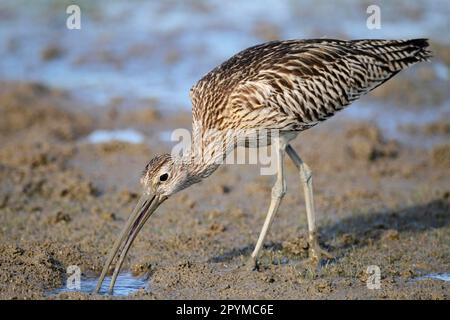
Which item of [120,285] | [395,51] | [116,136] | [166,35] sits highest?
[166,35]

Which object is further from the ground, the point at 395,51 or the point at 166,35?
the point at 166,35

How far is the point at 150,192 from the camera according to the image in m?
8.15

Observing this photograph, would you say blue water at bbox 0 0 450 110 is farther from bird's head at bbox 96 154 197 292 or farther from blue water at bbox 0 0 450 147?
bird's head at bbox 96 154 197 292

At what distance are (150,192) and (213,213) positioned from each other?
2166mm

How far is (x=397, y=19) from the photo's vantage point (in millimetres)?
17438

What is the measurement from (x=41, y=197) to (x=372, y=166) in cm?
453

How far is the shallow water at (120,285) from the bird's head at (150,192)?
0.23 m

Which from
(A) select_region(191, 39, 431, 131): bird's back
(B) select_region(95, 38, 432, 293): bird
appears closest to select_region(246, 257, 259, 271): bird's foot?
(B) select_region(95, 38, 432, 293): bird

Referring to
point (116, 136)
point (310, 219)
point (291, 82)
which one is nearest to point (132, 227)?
point (310, 219)

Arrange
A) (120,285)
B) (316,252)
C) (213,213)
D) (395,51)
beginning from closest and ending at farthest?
(120,285), (316,252), (395,51), (213,213)

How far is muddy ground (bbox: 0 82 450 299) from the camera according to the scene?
8.00 meters

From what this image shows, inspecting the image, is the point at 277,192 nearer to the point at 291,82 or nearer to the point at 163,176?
the point at 291,82

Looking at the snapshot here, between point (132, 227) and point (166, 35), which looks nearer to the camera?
point (132, 227)

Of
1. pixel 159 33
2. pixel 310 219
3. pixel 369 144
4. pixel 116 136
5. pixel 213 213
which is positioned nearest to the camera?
pixel 310 219
